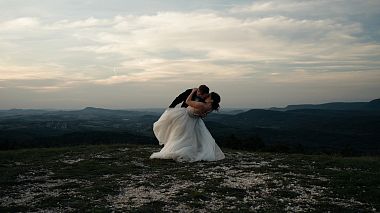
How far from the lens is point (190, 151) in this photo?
19.5 metres

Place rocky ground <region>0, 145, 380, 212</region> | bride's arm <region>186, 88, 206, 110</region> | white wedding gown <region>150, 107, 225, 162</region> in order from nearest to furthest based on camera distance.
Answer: rocky ground <region>0, 145, 380, 212</region> < white wedding gown <region>150, 107, 225, 162</region> < bride's arm <region>186, 88, 206, 110</region>

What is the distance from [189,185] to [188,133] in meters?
7.07

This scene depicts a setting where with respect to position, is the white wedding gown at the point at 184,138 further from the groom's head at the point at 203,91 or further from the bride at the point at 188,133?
the groom's head at the point at 203,91

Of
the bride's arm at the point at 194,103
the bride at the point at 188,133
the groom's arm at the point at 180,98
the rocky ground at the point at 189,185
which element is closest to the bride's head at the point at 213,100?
the bride at the point at 188,133

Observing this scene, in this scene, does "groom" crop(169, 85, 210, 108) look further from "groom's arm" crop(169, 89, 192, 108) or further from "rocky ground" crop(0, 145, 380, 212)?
"rocky ground" crop(0, 145, 380, 212)

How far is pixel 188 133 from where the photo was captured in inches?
790

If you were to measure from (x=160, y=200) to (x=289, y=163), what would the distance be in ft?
32.9

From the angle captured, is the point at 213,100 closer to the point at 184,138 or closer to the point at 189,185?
the point at 184,138

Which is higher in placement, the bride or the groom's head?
the groom's head

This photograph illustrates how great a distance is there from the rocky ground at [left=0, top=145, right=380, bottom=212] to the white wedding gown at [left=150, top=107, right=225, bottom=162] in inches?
31.3

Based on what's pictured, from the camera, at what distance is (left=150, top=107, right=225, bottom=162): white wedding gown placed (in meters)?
19.5

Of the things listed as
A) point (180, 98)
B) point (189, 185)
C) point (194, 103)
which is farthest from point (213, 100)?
point (189, 185)

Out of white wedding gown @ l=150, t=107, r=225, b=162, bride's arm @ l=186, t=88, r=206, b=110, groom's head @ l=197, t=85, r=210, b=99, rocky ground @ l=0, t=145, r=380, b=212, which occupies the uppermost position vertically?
groom's head @ l=197, t=85, r=210, b=99

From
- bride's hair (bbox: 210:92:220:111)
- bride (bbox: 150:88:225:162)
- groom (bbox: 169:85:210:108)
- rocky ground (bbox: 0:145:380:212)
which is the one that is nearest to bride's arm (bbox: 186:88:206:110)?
bride (bbox: 150:88:225:162)
